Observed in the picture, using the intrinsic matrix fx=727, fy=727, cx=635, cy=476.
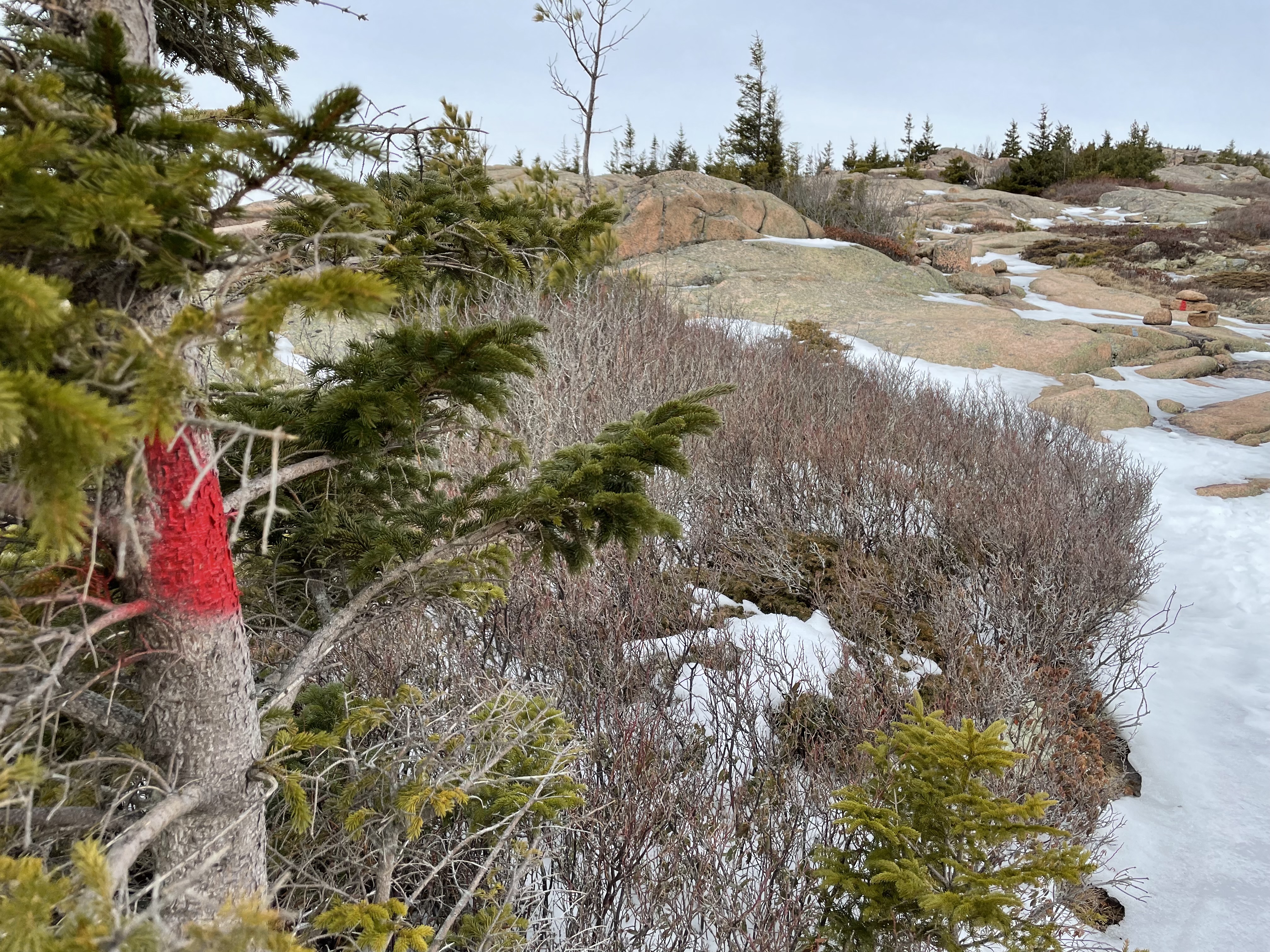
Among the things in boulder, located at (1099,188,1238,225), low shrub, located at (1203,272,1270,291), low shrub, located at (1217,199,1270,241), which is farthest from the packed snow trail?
boulder, located at (1099,188,1238,225)

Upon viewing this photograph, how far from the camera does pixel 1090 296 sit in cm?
1309

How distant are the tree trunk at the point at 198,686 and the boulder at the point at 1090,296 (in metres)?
14.2

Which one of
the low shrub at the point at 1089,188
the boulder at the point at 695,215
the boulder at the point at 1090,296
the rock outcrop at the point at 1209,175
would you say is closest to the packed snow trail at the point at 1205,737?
the boulder at the point at 1090,296

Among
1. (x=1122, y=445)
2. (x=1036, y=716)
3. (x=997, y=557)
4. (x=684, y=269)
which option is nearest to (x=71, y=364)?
(x=1036, y=716)

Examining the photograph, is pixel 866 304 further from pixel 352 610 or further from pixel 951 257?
pixel 352 610

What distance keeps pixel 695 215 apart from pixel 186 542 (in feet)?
41.0

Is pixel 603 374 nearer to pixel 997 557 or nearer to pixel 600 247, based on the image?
pixel 600 247

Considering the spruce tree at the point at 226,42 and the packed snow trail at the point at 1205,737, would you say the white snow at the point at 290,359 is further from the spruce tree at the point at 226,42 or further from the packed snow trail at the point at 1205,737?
the packed snow trail at the point at 1205,737

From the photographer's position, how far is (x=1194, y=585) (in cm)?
511

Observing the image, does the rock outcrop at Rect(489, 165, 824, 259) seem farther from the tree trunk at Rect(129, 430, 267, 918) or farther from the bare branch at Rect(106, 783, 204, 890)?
the bare branch at Rect(106, 783, 204, 890)

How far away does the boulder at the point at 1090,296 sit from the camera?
1252 centimetres

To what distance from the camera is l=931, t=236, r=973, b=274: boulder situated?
15031mm

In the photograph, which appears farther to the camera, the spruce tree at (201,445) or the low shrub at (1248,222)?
the low shrub at (1248,222)

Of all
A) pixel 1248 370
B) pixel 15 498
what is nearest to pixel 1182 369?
pixel 1248 370
